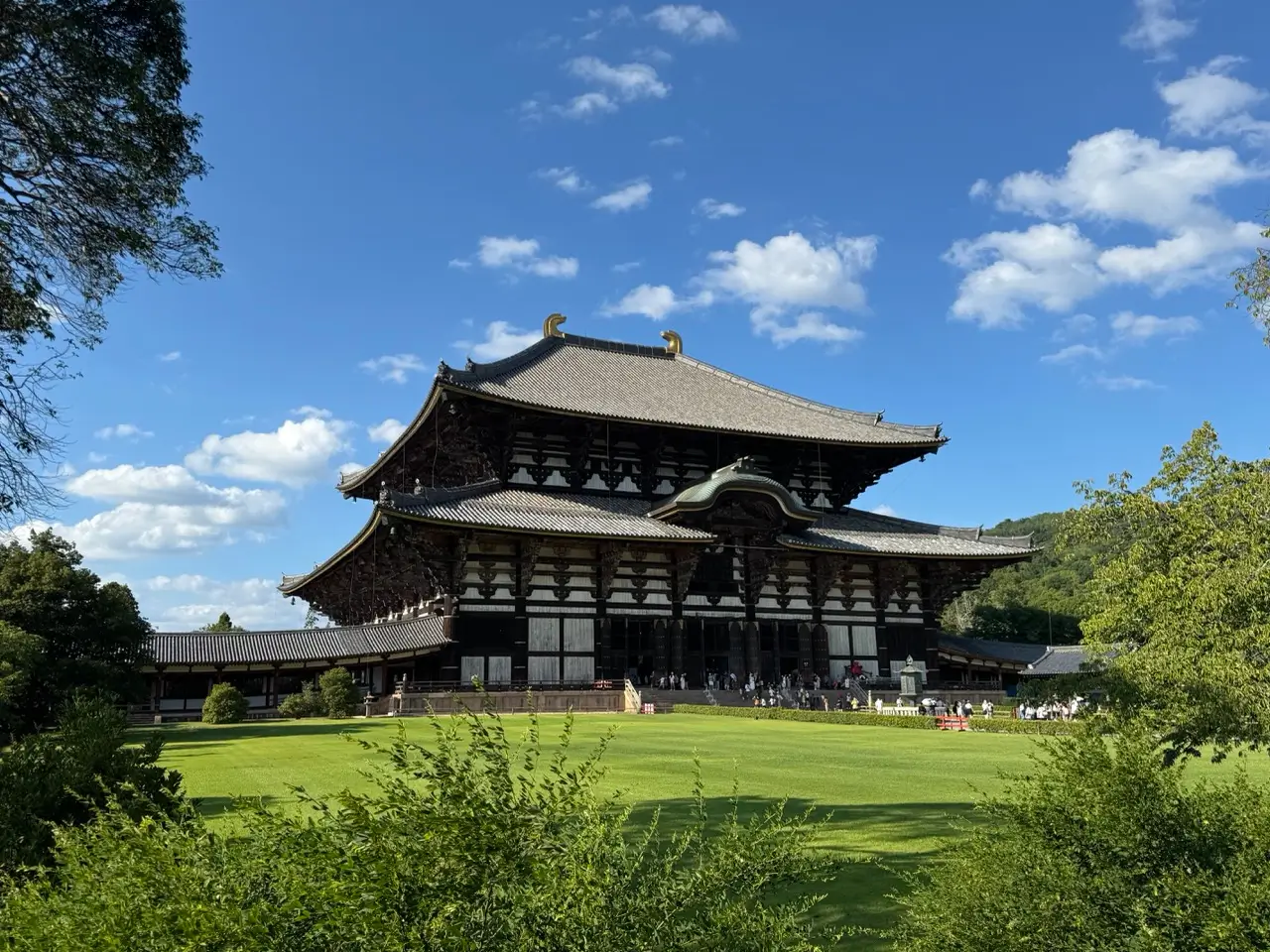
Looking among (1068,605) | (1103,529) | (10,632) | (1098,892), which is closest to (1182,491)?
(1103,529)

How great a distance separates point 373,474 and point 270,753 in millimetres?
32071

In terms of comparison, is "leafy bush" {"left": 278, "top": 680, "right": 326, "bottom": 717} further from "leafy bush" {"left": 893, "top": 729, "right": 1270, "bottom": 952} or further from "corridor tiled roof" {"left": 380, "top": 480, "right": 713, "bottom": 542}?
"leafy bush" {"left": 893, "top": 729, "right": 1270, "bottom": 952}

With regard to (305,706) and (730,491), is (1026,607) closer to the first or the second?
(730,491)

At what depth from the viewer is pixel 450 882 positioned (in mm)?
4008

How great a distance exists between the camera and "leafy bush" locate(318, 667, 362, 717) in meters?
32.4

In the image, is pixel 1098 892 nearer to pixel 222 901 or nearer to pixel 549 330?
pixel 222 901

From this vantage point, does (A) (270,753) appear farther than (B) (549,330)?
No

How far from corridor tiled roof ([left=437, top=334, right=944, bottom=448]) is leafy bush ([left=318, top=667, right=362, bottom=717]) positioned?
11357 millimetres

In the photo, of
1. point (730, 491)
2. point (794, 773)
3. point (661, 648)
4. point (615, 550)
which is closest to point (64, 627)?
point (615, 550)

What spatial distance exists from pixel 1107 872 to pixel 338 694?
3040cm

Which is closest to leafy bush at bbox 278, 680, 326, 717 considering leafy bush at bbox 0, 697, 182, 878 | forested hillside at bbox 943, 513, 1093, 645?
leafy bush at bbox 0, 697, 182, 878

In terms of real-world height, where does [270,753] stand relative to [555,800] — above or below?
below

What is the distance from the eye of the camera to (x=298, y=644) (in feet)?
123

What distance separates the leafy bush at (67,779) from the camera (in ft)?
24.9
